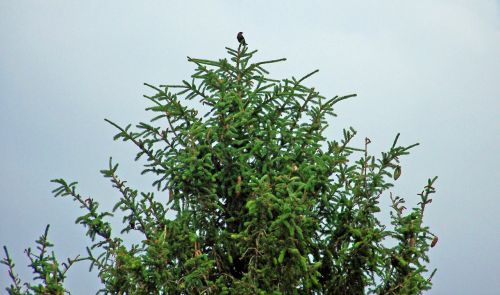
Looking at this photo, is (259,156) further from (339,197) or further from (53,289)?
(53,289)

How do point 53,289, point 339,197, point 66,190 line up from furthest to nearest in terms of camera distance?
point 339,197, point 66,190, point 53,289

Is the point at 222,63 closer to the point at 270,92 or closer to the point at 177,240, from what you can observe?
the point at 270,92

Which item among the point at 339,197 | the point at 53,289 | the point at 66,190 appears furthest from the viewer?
the point at 339,197

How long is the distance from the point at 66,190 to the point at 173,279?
225 centimetres

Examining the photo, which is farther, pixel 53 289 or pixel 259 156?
pixel 259 156

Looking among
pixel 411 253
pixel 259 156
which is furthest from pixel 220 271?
pixel 411 253

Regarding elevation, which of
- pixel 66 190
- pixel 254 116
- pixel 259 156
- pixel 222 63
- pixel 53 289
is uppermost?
→ pixel 222 63

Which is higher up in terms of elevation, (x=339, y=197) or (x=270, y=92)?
(x=270, y=92)

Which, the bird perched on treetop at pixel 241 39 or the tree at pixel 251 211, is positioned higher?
the bird perched on treetop at pixel 241 39

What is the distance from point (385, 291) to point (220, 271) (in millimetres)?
2652

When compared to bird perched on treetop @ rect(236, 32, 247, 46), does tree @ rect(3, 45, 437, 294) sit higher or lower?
lower

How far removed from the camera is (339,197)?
42.0 feet

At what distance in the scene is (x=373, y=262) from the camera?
1217 cm

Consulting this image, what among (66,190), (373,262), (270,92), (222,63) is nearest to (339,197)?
(373,262)
